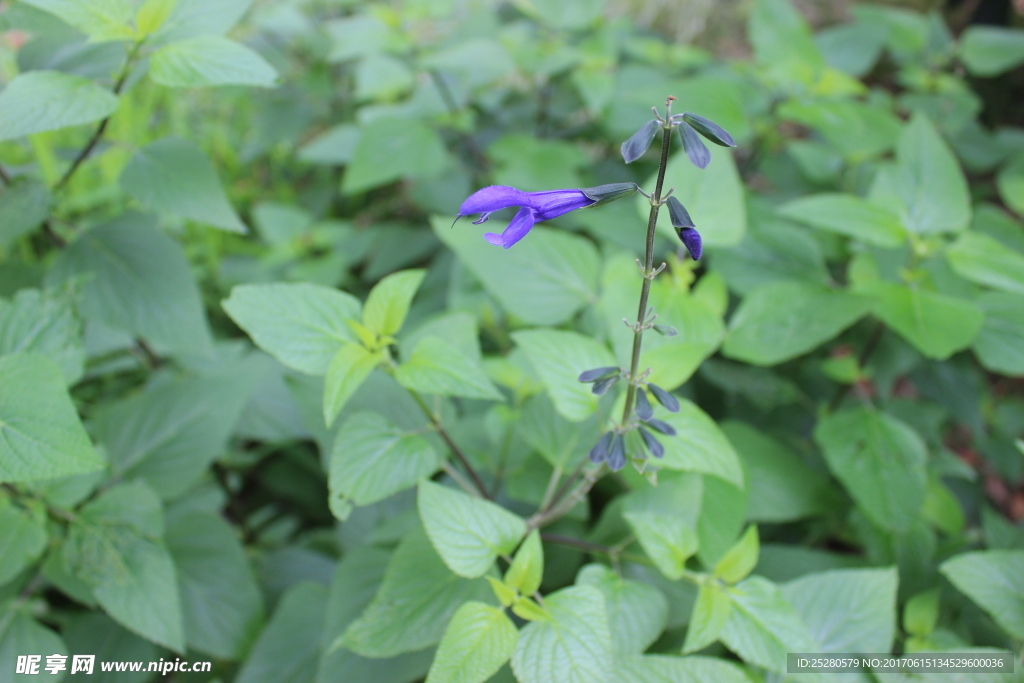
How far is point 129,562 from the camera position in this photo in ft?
3.43

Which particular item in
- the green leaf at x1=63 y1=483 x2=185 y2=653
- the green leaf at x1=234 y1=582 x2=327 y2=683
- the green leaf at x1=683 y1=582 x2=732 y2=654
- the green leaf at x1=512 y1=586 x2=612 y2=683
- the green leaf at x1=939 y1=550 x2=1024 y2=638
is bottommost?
the green leaf at x1=234 y1=582 x2=327 y2=683

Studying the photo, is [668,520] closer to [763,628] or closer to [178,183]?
[763,628]

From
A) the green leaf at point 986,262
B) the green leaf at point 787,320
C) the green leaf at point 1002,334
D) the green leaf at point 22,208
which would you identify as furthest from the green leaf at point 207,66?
the green leaf at point 1002,334

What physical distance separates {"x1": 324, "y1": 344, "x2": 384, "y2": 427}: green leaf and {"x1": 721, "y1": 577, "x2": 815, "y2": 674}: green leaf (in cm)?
70

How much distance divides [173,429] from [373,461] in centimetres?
62

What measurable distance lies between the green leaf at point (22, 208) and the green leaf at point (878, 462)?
170 cm

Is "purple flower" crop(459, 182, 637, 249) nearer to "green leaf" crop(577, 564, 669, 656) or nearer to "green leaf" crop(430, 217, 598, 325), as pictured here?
"green leaf" crop(577, 564, 669, 656)

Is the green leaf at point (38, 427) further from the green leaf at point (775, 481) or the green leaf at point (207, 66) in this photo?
the green leaf at point (775, 481)

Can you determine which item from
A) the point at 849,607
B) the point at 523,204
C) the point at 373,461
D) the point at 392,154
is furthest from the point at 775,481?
the point at 392,154

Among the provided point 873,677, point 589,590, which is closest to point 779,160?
point 873,677

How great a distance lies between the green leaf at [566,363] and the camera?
92 centimetres

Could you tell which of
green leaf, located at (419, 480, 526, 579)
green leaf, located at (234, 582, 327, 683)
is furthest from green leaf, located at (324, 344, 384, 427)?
green leaf, located at (234, 582, 327, 683)

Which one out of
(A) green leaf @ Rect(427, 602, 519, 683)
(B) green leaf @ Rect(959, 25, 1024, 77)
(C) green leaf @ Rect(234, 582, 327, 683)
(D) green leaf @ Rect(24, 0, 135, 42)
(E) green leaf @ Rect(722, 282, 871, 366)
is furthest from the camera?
(B) green leaf @ Rect(959, 25, 1024, 77)

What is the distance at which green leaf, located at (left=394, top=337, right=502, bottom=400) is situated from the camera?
33.8 inches
